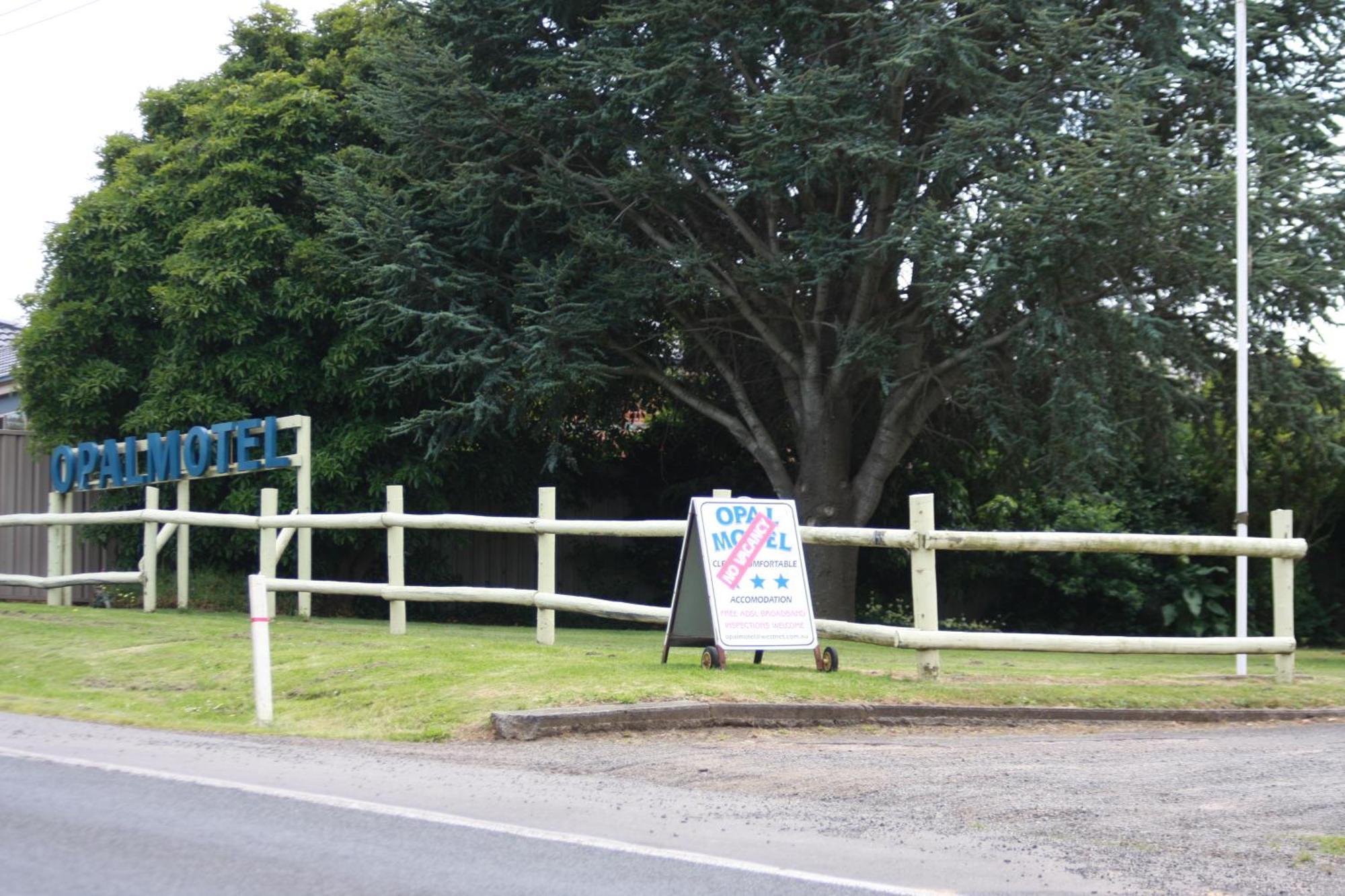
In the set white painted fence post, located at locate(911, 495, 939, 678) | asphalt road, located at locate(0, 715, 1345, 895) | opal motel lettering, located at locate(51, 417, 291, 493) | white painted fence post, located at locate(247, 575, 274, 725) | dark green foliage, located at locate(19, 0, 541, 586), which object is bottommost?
asphalt road, located at locate(0, 715, 1345, 895)

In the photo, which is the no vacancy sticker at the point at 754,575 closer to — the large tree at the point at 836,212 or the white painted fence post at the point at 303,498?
the large tree at the point at 836,212

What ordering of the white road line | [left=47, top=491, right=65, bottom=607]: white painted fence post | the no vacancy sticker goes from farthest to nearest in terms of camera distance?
[left=47, top=491, right=65, bottom=607]: white painted fence post → the no vacancy sticker → the white road line

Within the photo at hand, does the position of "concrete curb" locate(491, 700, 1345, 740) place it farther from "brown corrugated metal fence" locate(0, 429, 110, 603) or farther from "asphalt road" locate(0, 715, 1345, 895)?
"brown corrugated metal fence" locate(0, 429, 110, 603)

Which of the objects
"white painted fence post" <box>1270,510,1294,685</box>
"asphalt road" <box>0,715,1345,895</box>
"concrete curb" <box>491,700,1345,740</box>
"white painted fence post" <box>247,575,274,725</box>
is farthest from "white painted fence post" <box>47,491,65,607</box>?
"white painted fence post" <box>1270,510,1294,685</box>

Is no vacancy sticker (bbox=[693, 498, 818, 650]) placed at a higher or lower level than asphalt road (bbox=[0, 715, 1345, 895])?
higher

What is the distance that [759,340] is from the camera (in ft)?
69.9

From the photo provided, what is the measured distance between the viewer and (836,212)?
63.7 feet

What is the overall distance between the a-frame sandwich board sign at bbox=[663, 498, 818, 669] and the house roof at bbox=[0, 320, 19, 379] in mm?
21809

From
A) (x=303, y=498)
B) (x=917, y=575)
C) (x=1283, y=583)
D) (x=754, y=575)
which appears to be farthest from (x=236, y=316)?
(x=1283, y=583)

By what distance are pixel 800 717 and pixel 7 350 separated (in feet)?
115

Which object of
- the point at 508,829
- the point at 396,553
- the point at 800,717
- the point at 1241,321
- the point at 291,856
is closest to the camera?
the point at 291,856

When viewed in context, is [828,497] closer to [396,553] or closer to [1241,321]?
[1241,321]

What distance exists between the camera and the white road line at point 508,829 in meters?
6.00

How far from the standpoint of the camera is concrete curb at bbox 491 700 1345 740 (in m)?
9.47
